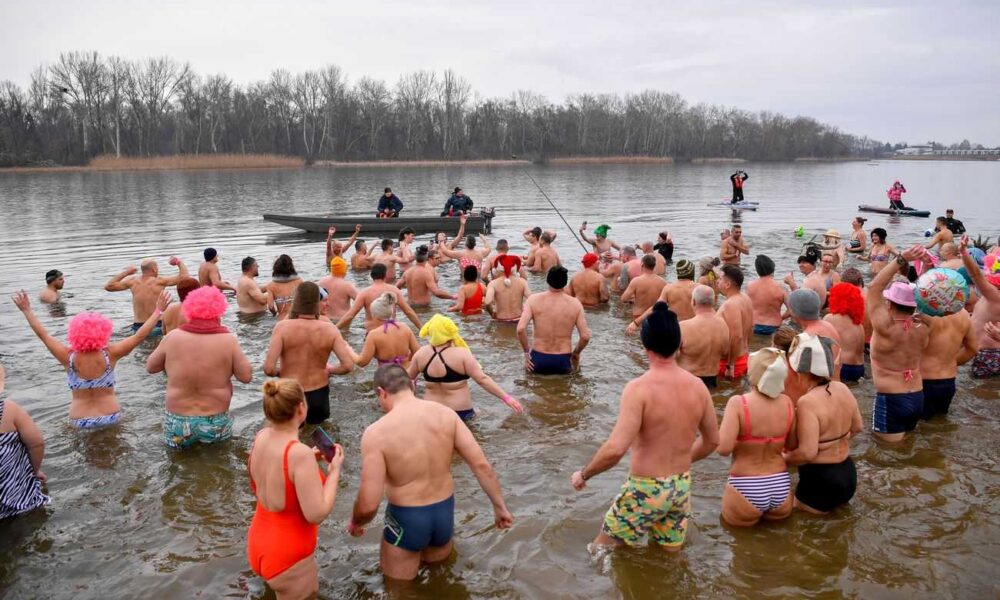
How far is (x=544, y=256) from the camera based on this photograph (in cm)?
1561

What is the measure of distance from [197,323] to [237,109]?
331ft

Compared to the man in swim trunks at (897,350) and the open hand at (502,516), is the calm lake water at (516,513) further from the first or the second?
the open hand at (502,516)

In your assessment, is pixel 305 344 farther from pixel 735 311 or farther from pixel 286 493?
pixel 735 311

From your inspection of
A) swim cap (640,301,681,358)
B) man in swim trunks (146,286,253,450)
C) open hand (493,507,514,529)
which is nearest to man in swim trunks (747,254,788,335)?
swim cap (640,301,681,358)

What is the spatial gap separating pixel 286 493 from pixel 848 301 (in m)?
6.77

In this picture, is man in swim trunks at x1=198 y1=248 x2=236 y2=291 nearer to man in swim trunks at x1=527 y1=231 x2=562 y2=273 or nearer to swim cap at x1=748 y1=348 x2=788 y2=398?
man in swim trunks at x1=527 y1=231 x2=562 y2=273

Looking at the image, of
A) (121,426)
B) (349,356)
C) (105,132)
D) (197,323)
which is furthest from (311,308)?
(105,132)

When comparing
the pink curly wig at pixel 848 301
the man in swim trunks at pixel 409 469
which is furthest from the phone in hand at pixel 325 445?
the pink curly wig at pixel 848 301

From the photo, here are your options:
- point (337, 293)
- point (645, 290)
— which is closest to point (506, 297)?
point (645, 290)

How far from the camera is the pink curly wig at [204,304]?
5957 mm

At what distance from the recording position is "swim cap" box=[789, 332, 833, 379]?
4656 mm

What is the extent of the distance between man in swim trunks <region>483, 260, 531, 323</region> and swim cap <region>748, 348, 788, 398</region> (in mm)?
6447

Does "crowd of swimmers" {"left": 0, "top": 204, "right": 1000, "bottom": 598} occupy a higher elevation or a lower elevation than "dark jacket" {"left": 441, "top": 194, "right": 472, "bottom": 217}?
lower

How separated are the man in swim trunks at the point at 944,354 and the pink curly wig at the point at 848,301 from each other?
3.23 ft
